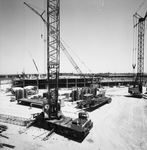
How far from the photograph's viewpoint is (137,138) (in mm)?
11312

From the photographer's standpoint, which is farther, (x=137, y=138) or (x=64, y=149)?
(x=137, y=138)

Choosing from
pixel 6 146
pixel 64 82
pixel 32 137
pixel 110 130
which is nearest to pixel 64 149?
pixel 32 137

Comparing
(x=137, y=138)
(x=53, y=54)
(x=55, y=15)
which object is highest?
(x=55, y=15)

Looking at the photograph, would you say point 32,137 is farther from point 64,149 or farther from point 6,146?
point 64,149

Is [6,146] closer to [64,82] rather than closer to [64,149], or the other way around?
[64,149]

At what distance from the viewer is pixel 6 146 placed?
32.0ft

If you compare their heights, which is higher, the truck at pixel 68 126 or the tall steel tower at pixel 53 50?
the tall steel tower at pixel 53 50

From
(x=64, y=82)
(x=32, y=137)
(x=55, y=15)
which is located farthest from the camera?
(x=64, y=82)

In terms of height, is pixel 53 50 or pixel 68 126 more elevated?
pixel 53 50

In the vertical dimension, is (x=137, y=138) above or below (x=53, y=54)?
below

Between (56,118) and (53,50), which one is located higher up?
(53,50)

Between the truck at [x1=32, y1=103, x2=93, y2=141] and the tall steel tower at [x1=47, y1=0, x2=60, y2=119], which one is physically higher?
the tall steel tower at [x1=47, y1=0, x2=60, y2=119]

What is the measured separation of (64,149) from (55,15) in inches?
661

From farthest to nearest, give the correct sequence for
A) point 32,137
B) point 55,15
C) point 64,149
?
point 55,15 → point 32,137 → point 64,149
